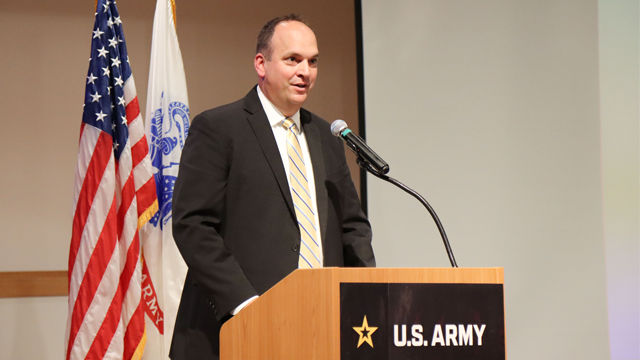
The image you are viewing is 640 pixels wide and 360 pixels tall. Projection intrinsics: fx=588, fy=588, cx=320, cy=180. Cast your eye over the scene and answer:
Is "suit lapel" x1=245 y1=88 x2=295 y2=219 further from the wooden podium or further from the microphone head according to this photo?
the wooden podium

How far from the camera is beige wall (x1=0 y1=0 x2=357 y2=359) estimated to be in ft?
12.0

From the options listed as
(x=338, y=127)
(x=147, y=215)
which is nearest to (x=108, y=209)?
(x=147, y=215)

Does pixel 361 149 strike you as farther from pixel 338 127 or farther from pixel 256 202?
pixel 256 202

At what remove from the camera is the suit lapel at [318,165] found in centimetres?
187

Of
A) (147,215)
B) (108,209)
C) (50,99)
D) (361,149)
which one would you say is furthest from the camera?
(50,99)

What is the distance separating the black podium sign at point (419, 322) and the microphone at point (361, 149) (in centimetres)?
41

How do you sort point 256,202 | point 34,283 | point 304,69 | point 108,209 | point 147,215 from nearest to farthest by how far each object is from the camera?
point 256,202 < point 304,69 < point 108,209 < point 147,215 < point 34,283

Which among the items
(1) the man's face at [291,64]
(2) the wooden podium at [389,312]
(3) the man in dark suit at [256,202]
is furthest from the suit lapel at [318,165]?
(2) the wooden podium at [389,312]

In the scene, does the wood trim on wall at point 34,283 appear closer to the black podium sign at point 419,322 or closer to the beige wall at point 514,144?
the beige wall at point 514,144

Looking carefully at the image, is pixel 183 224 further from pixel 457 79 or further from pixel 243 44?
pixel 243 44

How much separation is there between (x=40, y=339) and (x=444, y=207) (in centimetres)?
260

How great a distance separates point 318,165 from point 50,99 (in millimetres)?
2652

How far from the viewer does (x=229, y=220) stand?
1.77 meters

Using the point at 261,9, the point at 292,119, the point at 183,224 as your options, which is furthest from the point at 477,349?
the point at 261,9
